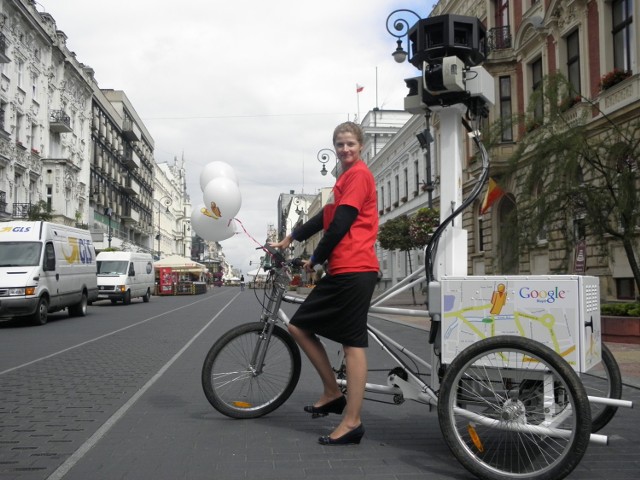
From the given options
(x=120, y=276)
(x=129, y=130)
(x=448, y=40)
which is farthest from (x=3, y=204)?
(x=129, y=130)

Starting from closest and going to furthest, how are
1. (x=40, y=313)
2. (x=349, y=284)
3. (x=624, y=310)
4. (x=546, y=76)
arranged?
(x=349, y=284) → (x=624, y=310) → (x=546, y=76) → (x=40, y=313)

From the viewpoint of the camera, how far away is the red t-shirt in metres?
4.13

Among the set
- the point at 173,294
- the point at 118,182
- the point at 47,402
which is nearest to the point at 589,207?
the point at 47,402

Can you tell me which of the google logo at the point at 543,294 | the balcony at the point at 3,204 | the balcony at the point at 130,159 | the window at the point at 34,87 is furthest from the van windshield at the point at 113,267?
the balcony at the point at 130,159

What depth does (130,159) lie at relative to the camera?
216ft

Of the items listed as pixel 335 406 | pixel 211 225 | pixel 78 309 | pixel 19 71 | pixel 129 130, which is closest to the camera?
pixel 335 406

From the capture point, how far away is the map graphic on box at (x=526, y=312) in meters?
3.58

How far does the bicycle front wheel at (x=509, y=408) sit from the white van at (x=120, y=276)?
25.9 metres

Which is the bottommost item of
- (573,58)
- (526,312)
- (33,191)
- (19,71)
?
(526,312)

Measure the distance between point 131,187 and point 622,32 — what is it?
5480cm

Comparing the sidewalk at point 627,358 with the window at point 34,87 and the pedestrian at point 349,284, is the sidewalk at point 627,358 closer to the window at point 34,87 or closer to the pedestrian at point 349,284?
the pedestrian at point 349,284

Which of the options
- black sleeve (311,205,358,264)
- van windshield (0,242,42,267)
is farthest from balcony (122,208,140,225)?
black sleeve (311,205,358,264)

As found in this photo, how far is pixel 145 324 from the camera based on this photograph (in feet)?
54.5

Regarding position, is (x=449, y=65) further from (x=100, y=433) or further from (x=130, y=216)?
(x=130, y=216)
